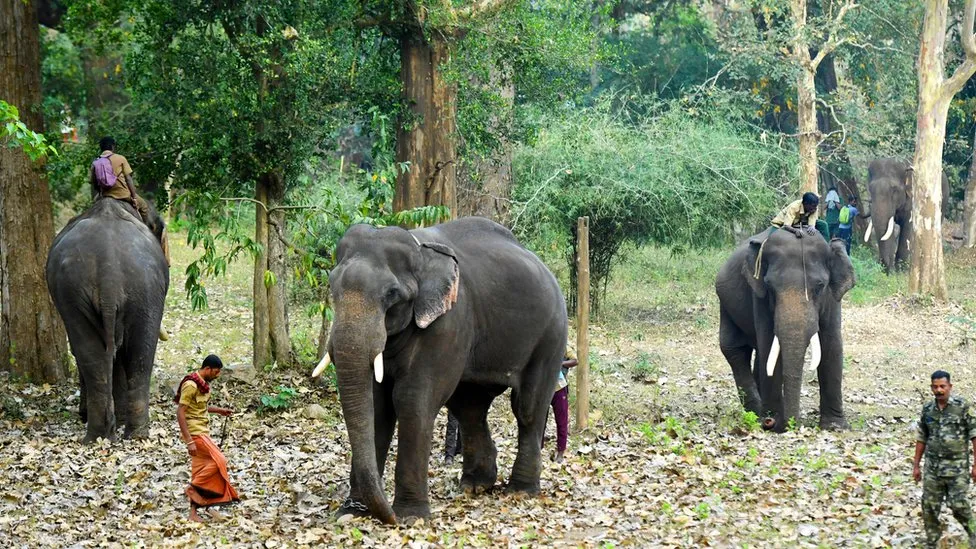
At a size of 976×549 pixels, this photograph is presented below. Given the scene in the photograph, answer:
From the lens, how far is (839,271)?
13523mm

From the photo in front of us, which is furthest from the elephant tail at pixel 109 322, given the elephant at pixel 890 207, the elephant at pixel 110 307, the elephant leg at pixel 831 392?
the elephant at pixel 890 207

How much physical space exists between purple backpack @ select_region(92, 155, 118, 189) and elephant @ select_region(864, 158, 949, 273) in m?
19.8

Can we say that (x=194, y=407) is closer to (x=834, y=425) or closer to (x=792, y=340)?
(x=792, y=340)

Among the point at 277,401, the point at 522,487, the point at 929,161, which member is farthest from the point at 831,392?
the point at 929,161

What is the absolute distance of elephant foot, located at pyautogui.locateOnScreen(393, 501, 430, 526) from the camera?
9.27 meters

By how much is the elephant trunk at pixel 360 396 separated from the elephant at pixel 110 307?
13.7 ft

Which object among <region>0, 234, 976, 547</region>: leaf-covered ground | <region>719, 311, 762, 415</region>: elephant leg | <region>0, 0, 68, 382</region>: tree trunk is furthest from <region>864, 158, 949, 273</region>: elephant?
<region>0, 0, 68, 382</region>: tree trunk

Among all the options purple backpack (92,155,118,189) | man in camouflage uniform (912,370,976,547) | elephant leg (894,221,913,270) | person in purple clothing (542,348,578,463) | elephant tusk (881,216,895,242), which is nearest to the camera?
man in camouflage uniform (912,370,976,547)

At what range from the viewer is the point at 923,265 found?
76.6ft

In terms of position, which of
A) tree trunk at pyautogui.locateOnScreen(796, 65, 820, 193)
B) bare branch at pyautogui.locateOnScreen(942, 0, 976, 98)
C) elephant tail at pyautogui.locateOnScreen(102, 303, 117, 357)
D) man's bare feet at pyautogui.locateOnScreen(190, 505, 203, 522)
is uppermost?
bare branch at pyautogui.locateOnScreen(942, 0, 976, 98)

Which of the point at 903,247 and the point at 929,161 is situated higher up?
the point at 929,161

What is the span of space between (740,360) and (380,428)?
6532mm

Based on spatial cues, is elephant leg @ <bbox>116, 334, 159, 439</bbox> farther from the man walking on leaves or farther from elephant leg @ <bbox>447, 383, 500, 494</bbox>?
elephant leg @ <bbox>447, 383, 500, 494</bbox>

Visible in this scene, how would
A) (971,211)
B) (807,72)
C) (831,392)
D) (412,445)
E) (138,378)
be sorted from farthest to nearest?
(971,211) → (807,72) → (831,392) → (138,378) → (412,445)
